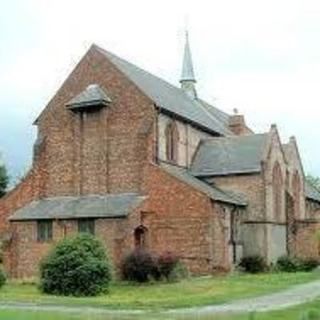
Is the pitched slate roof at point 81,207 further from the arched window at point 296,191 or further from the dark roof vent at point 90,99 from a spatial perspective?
the arched window at point 296,191

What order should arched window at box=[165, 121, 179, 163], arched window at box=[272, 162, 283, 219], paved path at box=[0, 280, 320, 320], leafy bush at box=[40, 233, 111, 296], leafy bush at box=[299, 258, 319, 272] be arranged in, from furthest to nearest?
arched window at box=[272, 162, 283, 219], leafy bush at box=[299, 258, 319, 272], arched window at box=[165, 121, 179, 163], leafy bush at box=[40, 233, 111, 296], paved path at box=[0, 280, 320, 320]

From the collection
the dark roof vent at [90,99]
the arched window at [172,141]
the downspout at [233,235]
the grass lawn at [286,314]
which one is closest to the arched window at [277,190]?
the downspout at [233,235]

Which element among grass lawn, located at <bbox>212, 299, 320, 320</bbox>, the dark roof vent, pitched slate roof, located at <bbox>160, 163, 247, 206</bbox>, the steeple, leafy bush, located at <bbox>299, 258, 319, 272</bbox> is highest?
the steeple

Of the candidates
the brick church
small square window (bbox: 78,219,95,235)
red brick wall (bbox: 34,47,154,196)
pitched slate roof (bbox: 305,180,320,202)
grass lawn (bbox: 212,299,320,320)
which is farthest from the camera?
pitched slate roof (bbox: 305,180,320,202)

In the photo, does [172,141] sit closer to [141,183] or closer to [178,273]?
[141,183]

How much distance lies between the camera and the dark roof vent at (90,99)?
53438mm

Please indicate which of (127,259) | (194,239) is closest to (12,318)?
(127,259)

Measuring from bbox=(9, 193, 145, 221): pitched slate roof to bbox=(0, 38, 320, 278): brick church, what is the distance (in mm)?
94

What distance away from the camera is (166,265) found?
146ft

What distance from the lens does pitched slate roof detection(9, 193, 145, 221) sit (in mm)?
49500

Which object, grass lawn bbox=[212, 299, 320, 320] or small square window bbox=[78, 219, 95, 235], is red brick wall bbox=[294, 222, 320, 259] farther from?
grass lawn bbox=[212, 299, 320, 320]

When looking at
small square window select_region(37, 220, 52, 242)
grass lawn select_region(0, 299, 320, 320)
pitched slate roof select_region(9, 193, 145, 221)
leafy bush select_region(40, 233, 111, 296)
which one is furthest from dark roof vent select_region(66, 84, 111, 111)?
grass lawn select_region(0, 299, 320, 320)

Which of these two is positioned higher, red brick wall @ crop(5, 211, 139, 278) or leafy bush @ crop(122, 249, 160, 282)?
red brick wall @ crop(5, 211, 139, 278)

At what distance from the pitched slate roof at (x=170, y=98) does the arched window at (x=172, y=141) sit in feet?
3.27
